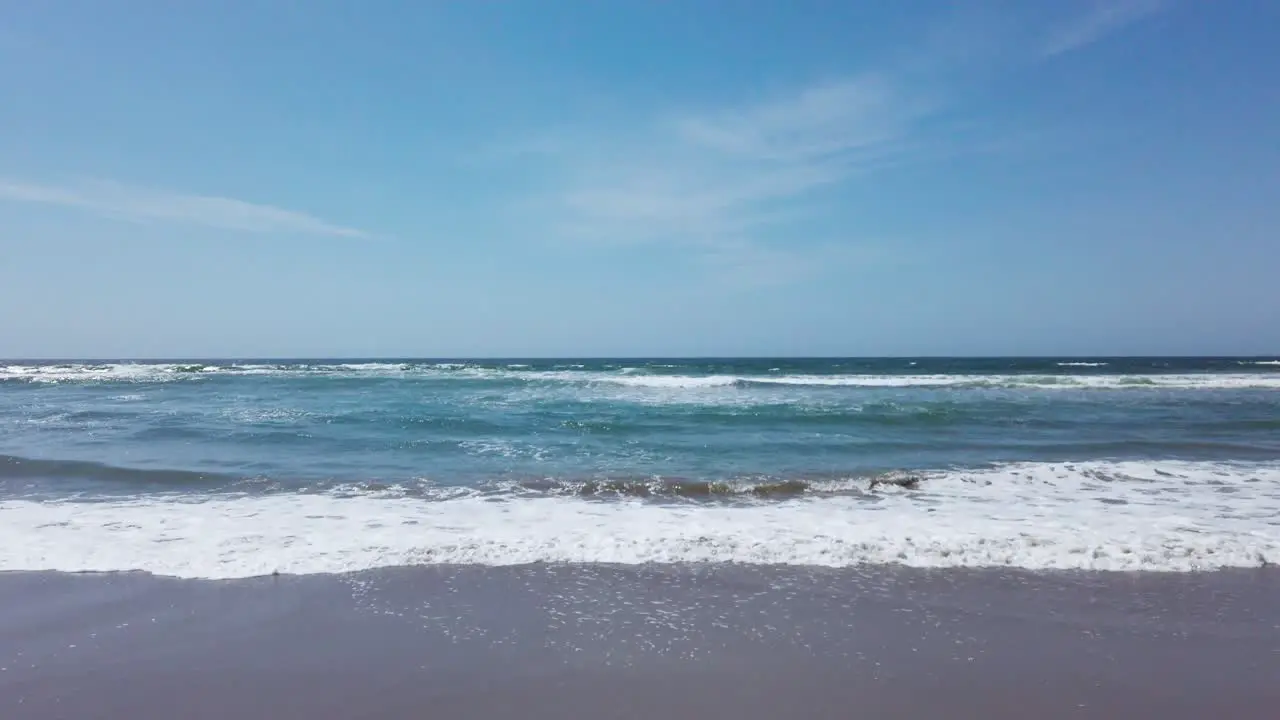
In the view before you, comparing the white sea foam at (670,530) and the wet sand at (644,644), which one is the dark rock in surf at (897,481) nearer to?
the white sea foam at (670,530)

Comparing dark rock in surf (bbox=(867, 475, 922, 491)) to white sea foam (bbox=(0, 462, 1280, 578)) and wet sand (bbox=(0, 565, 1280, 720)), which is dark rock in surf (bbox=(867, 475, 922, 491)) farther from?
wet sand (bbox=(0, 565, 1280, 720))

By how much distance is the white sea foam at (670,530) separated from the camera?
5.93 meters

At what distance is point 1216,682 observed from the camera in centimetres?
372

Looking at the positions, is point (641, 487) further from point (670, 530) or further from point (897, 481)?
point (897, 481)

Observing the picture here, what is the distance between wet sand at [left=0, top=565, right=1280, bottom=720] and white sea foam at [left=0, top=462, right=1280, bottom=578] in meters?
0.38

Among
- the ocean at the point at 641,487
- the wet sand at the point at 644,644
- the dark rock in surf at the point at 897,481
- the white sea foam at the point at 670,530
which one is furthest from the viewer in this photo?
the dark rock in surf at the point at 897,481

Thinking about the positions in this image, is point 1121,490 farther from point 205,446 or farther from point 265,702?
point 205,446

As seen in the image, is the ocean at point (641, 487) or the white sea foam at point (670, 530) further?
the ocean at point (641, 487)

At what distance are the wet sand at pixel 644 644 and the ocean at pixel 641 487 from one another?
475 mm

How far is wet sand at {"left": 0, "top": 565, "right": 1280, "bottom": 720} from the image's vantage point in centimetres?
355

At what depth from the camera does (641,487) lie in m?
9.46

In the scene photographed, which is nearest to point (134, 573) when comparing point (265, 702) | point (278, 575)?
point (278, 575)

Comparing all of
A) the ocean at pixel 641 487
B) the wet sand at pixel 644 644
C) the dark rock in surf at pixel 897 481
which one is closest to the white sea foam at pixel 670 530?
the ocean at pixel 641 487

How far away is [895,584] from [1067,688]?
1.64 meters
